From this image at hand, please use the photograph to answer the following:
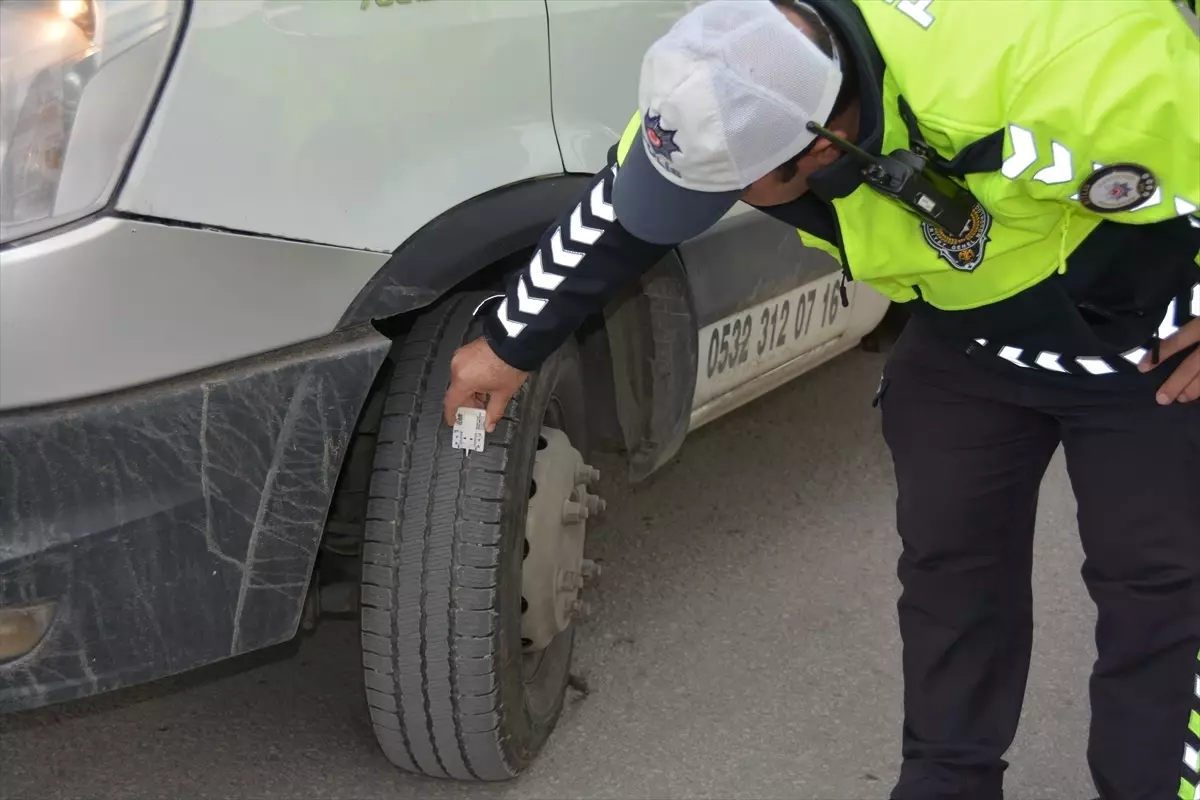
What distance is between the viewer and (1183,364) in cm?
163

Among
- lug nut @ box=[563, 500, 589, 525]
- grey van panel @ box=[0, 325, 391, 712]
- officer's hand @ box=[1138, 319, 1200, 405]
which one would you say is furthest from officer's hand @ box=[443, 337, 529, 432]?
officer's hand @ box=[1138, 319, 1200, 405]

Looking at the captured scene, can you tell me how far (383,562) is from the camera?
6.54 ft

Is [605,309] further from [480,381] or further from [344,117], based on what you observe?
[344,117]

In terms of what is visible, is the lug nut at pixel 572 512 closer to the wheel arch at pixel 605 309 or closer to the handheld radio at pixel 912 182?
the wheel arch at pixel 605 309

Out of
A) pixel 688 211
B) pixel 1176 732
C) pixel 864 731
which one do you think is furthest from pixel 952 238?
pixel 864 731

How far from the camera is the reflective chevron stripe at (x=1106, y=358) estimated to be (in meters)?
1.62

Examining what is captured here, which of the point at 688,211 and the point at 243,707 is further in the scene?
the point at 243,707

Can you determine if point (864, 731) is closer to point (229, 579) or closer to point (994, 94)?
point (229, 579)

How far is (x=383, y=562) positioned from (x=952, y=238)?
0.99 meters

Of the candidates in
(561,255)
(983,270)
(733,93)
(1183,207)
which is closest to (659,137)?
(733,93)

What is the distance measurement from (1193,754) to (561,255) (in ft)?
3.55

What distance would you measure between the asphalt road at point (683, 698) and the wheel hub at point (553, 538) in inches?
11.8

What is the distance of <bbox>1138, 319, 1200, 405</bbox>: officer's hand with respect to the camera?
162cm

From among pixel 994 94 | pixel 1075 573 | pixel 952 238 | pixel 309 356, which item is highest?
pixel 994 94
